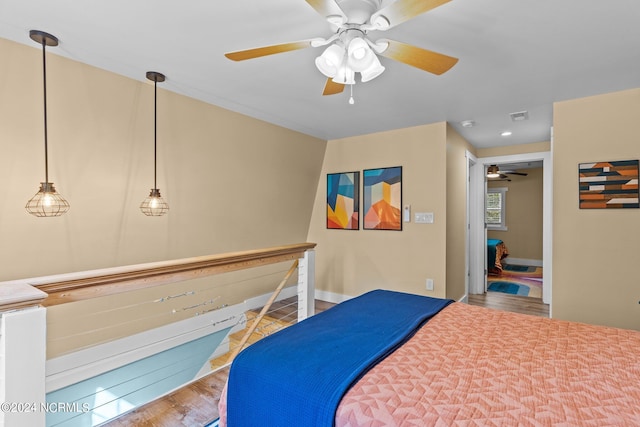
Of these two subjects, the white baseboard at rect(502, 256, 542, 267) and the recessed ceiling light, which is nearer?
the recessed ceiling light

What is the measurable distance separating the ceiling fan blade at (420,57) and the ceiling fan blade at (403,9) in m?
0.15

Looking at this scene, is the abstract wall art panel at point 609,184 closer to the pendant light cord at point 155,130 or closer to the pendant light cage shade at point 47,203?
the pendant light cord at point 155,130

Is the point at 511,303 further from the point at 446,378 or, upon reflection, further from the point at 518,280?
the point at 446,378

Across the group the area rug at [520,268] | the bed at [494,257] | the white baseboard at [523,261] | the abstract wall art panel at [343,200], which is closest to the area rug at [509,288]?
the bed at [494,257]

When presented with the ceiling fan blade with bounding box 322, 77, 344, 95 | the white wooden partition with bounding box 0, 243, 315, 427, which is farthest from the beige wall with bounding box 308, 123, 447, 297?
the ceiling fan blade with bounding box 322, 77, 344, 95

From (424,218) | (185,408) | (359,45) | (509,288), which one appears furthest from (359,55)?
(509,288)

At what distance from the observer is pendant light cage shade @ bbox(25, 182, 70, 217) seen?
2.00 m

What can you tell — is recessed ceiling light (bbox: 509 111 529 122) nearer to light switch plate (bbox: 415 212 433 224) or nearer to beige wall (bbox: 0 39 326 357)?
light switch plate (bbox: 415 212 433 224)

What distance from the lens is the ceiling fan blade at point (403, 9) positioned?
1.19 meters

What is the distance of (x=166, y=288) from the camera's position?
325 centimetres

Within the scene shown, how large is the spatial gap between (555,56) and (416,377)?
7.33 feet

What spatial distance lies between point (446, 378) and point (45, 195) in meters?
2.48

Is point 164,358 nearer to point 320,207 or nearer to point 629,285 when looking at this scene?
point 320,207

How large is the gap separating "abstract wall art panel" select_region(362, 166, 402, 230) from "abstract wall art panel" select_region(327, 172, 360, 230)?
127 millimetres
